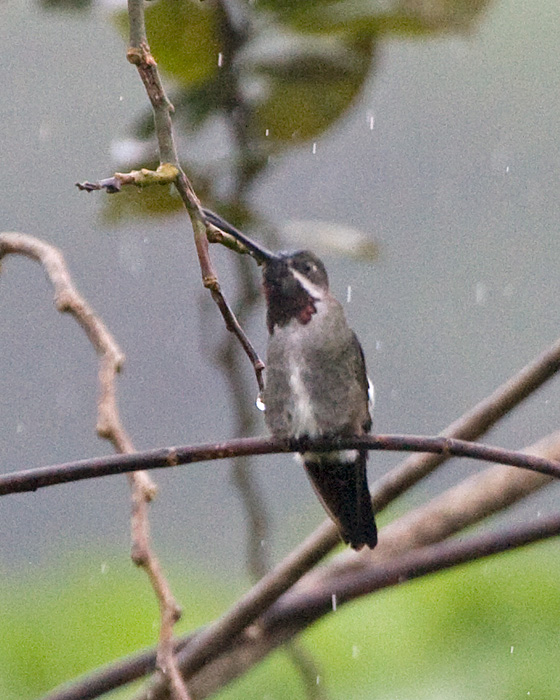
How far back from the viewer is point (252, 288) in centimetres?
99

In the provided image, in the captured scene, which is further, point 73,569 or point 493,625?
point 73,569

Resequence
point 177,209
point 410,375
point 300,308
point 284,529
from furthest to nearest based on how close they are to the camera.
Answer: point 284,529, point 410,375, point 177,209, point 300,308

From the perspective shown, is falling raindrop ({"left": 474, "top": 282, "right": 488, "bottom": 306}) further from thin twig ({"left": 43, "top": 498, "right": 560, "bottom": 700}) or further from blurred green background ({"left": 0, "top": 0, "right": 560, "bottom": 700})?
thin twig ({"left": 43, "top": 498, "right": 560, "bottom": 700})

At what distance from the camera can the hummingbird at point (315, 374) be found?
2.89ft

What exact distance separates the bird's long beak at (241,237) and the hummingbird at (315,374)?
1.8 inches

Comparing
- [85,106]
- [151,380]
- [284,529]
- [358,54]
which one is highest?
[358,54]

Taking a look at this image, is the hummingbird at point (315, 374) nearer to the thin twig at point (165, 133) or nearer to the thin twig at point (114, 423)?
the thin twig at point (114, 423)

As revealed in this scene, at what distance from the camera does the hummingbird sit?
0.88 m

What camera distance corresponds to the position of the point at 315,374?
35.5 inches

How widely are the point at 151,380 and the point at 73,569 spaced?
0.46 metres

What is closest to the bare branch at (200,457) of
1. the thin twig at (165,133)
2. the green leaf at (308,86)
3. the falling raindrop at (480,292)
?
the thin twig at (165,133)

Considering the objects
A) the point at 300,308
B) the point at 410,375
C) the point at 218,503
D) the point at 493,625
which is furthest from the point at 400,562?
the point at 218,503

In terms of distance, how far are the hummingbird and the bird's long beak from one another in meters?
0.05

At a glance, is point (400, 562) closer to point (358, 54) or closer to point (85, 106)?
point (358, 54)
